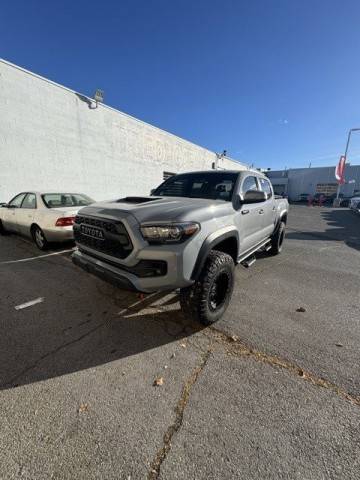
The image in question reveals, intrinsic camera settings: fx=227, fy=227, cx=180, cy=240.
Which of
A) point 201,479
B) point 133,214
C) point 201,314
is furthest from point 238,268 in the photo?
point 201,479

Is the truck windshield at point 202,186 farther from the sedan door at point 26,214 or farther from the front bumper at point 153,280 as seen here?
the sedan door at point 26,214

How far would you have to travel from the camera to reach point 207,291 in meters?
2.42

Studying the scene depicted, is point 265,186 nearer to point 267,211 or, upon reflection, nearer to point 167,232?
point 267,211

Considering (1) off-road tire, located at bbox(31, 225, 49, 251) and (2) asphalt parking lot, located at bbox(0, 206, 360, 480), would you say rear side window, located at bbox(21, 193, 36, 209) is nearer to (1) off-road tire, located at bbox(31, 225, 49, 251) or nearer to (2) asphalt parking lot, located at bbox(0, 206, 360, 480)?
(1) off-road tire, located at bbox(31, 225, 49, 251)

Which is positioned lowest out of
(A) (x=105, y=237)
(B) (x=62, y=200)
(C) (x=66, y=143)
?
(A) (x=105, y=237)

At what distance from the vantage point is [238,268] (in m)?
4.70

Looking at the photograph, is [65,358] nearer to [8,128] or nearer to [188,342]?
[188,342]

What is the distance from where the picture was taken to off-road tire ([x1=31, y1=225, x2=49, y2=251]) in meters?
5.29

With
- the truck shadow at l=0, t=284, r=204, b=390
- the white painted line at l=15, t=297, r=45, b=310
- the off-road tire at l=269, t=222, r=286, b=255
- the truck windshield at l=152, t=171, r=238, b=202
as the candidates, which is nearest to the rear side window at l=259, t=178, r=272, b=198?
the off-road tire at l=269, t=222, r=286, b=255

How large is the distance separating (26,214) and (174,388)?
5.62 m

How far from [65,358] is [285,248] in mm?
6134

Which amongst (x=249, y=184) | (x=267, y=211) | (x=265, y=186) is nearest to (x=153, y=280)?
(x=249, y=184)

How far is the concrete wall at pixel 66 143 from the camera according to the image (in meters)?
8.45

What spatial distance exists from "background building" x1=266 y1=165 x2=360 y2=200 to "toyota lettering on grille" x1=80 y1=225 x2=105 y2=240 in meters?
48.0
